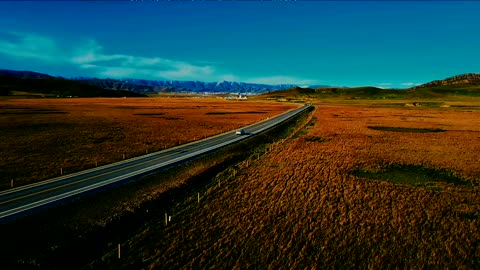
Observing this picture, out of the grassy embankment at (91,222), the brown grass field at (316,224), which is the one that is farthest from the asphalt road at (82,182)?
the brown grass field at (316,224)

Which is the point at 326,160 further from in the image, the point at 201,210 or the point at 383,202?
the point at 201,210

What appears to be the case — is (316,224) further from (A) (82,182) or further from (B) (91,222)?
(A) (82,182)

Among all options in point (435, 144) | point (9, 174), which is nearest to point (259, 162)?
point (9, 174)

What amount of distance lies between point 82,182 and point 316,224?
854 inches

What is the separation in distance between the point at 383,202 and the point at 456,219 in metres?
5.06

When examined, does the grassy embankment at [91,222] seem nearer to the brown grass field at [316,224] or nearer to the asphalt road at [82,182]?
the brown grass field at [316,224]

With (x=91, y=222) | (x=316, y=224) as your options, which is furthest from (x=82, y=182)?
(x=316, y=224)

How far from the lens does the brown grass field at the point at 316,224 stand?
1872 cm

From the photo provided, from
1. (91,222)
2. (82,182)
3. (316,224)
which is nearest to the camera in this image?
(91,222)

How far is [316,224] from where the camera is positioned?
23234 mm

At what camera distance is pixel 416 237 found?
21.5 meters

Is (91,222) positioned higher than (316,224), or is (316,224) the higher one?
(316,224)

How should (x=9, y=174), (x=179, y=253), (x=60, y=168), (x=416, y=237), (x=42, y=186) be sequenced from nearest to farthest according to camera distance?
(x=179, y=253), (x=416, y=237), (x=42, y=186), (x=9, y=174), (x=60, y=168)

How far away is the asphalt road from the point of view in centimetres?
2548
